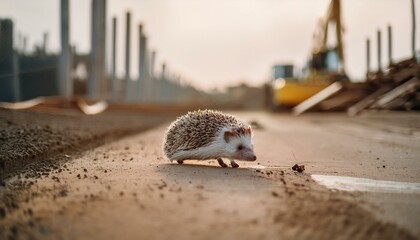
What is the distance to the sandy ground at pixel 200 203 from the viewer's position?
268 centimetres

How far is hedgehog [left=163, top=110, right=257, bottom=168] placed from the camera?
5641mm

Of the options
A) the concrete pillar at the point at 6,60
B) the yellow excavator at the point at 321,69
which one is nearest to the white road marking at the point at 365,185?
the concrete pillar at the point at 6,60

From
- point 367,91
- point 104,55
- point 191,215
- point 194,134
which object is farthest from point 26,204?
point 367,91

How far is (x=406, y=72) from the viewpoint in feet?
42.0

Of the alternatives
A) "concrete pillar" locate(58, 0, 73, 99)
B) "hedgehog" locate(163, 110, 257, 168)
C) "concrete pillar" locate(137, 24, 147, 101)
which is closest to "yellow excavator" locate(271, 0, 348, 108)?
"concrete pillar" locate(137, 24, 147, 101)

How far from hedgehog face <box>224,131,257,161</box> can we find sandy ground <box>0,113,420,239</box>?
0.13 m

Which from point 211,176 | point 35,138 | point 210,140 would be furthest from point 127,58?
point 211,176

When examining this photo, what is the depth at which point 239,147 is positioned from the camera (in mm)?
5617

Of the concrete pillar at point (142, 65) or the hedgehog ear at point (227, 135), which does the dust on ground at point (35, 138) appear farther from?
the concrete pillar at point (142, 65)

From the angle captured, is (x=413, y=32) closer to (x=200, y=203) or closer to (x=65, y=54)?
(x=65, y=54)

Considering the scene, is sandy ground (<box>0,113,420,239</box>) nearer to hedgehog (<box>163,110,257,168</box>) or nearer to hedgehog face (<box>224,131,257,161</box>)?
hedgehog face (<box>224,131,257,161</box>)

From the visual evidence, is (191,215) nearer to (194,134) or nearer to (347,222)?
(347,222)

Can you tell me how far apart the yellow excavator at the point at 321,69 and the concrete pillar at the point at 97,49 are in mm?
10419

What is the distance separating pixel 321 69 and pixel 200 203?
22126mm
